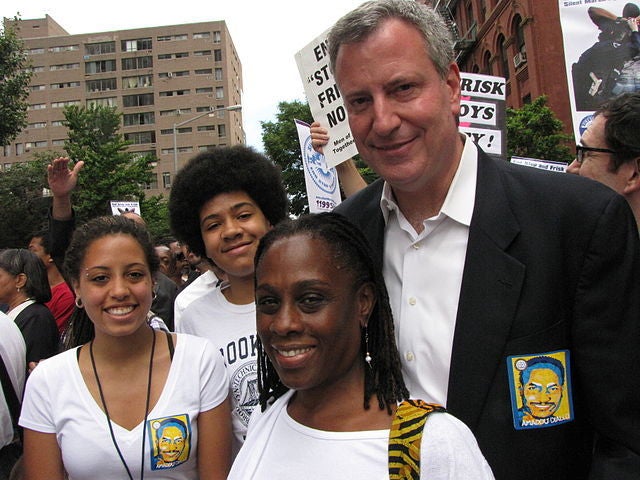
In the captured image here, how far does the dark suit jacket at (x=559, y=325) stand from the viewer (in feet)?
5.38

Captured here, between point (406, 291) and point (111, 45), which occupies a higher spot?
point (111, 45)

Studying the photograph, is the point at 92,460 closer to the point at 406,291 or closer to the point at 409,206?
the point at 406,291

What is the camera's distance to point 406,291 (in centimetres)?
191

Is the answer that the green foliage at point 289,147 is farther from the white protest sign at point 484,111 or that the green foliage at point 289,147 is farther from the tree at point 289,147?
the white protest sign at point 484,111

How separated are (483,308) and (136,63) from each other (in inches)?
3272

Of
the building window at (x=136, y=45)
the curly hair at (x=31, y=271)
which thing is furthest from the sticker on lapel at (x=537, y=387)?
the building window at (x=136, y=45)

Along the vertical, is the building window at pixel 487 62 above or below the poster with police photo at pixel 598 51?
above

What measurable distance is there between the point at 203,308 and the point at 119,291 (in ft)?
1.67

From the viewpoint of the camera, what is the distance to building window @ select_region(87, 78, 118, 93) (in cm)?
7770

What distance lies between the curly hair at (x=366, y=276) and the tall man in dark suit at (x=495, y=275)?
14 cm

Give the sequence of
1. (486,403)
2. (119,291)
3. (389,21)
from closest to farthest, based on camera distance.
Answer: (486,403) → (389,21) → (119,291)

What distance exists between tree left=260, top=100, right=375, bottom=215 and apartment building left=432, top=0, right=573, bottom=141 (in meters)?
9.65

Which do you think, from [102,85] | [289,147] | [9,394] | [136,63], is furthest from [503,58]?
[102,85]

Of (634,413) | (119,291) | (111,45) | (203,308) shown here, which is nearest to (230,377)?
(203,308)
